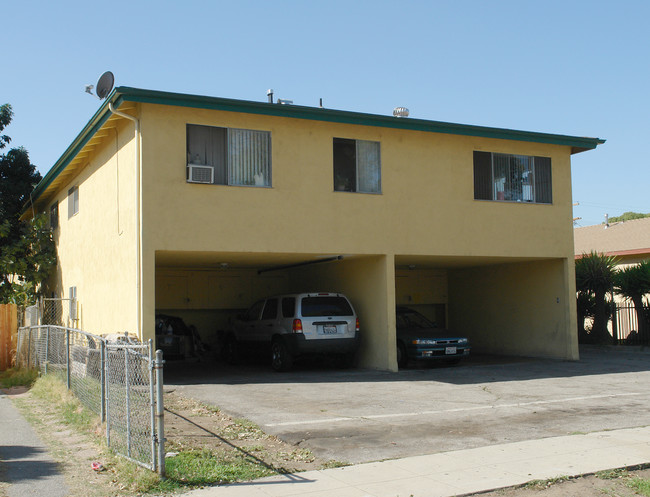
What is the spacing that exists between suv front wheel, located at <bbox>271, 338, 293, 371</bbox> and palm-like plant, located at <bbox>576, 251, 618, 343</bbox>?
1043 centimetres

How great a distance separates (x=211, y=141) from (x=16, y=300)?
12.4 meters

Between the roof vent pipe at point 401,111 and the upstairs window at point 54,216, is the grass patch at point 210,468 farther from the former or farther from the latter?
the upstairs window at point 54,216

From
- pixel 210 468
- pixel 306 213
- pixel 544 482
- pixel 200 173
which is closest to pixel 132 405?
pixel 210 468

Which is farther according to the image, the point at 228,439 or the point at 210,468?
the point at 228,439

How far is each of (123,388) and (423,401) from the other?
513cm

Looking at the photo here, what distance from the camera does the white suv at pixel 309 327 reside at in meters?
15.5

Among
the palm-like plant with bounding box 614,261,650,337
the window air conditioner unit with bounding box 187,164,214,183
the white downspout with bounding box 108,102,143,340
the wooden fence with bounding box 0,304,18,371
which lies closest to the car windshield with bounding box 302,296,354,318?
the window air conditioner unit with bounding box 187,164,214,183

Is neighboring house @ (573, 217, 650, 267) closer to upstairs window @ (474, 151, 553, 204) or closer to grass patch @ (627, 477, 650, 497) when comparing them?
upstairs window @ (474, 151, 553, 204)

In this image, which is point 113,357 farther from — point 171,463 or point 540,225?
point 540,225

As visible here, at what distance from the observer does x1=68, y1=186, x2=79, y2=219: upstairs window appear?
19688mm

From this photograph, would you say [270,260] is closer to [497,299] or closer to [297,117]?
[297,117]

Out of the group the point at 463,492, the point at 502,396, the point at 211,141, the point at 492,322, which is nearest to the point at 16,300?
the point at 211,141

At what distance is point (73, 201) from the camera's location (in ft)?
66.1

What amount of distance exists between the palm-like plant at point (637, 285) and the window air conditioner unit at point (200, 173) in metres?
13.7
